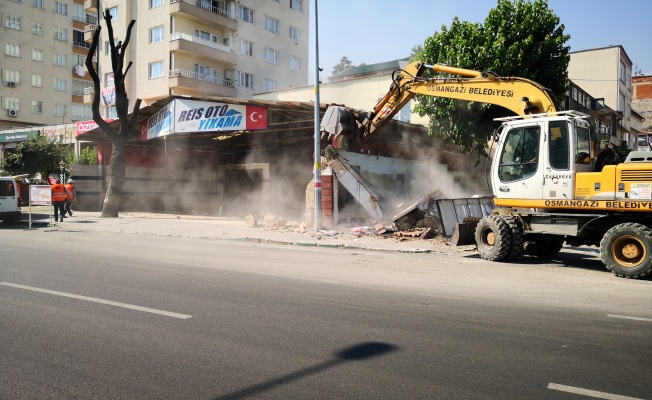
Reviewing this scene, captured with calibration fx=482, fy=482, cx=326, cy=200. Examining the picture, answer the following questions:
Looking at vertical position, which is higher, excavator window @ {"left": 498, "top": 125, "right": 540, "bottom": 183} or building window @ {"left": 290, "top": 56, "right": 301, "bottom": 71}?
building window @ {"left": 290, "top": 56, "right": 301, "bottom": 71}

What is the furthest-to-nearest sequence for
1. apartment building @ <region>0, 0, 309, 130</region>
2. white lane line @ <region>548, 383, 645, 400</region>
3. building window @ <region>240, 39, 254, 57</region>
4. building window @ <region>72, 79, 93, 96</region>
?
1. building window @ <region>72, 79, 93, 96</region>
2. building window @ <region>240, 39, 254, 57</region>
3. apartment building @ <region>0, 0, 309, 130</region>
4. white lane line @ <region>548, 383, 645, 400</region>

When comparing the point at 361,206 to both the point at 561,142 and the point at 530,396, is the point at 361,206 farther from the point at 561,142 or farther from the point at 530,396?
the point at 530,396

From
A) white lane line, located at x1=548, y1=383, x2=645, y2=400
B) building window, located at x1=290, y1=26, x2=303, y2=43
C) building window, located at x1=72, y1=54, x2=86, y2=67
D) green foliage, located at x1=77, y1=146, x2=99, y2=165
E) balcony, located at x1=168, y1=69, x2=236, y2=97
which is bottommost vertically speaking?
white lane line, located at x1=548, y1=383, x2=645, y2=400

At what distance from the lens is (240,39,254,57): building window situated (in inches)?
1678

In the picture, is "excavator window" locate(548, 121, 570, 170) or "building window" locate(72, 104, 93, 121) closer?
"excavator window" locate(548, 121, 570, 170)

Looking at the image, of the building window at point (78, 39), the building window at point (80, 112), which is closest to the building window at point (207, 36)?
the building window at point (80, 112)

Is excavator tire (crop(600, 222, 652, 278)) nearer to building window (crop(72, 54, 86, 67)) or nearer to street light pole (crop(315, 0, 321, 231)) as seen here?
street light pole (crop(315, 0, 321, 231))

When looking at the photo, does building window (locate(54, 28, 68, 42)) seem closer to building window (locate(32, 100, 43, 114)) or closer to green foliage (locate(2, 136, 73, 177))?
building window (locate(32, 100, 43, 114))

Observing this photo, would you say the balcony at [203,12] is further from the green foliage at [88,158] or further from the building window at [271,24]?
the green foliage at [88,158]

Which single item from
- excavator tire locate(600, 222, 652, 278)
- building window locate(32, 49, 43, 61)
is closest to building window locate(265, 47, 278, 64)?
building window locate(32, 49, 43, 61)

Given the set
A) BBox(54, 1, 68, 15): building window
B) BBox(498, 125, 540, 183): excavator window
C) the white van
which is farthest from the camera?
BBox(54, 1, 68, 15): building window

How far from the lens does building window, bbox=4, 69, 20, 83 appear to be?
48.0 meters

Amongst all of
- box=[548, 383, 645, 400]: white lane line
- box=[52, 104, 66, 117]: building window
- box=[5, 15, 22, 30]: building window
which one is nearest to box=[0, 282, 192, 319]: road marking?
box=[548, 383, 645, 400]: white lane line

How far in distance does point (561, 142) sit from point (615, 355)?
6.32m
